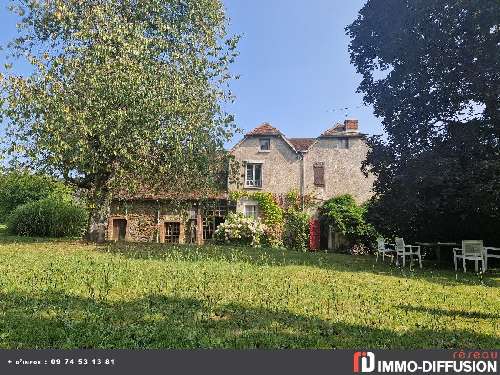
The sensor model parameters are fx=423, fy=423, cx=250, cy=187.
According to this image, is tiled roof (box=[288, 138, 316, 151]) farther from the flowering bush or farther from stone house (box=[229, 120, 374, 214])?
the flowering bush

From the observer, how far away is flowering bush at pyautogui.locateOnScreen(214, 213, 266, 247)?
91.5ft

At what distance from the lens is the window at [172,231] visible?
32.5 meters

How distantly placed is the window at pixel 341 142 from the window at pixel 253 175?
631cm

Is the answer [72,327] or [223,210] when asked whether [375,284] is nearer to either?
[72,327]

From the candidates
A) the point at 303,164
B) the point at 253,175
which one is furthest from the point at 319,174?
the point at 253,175

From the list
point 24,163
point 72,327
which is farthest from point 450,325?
point 24,163

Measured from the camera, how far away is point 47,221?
30141 millimetres

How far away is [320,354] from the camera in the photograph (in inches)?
173

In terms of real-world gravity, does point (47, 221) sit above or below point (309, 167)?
below

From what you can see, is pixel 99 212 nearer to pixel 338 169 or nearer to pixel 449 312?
pixel 338 169

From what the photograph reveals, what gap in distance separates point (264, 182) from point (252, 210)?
7.81 ft

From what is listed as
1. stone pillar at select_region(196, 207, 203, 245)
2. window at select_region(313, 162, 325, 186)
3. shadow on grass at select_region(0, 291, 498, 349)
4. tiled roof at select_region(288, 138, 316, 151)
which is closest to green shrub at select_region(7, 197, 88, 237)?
stone pillar at select_region(196, 207, 203, 245)

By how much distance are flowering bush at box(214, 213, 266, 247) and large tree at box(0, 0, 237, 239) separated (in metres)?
5.99

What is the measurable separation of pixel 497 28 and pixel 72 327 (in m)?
16.6
